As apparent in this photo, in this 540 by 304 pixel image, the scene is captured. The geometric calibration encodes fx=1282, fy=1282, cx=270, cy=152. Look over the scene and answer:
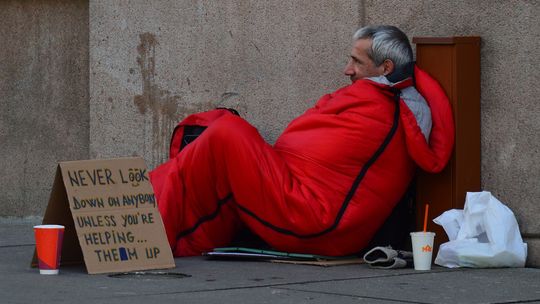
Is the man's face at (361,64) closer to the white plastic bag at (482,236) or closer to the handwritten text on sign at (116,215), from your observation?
the white plastic bag at (482,236)

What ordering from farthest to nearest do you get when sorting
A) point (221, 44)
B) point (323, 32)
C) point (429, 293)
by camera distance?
point (221, 44), point (323, 32), point (429, 293)

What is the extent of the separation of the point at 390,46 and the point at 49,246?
1.95 m

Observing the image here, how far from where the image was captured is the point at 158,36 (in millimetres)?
7820

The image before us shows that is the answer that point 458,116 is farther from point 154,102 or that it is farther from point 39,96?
point 39,96

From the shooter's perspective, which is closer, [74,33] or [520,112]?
[520,112]

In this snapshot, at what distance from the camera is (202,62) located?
7.59 m

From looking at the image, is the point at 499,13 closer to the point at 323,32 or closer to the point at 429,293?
the point at 323,32

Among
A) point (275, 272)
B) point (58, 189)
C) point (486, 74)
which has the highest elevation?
point (486, 74)

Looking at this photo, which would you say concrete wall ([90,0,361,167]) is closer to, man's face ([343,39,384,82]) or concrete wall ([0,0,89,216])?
concrete wall ([0,0,89,216])

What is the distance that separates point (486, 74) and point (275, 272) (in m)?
1.43

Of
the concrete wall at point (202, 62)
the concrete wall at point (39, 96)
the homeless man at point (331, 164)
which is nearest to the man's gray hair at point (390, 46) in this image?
the homeless man at point (331, 164)

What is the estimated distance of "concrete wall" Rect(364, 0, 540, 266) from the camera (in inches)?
233

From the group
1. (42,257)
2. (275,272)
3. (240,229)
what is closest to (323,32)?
(240,229)

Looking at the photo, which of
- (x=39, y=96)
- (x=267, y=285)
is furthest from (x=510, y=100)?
(x=39, y=96)
